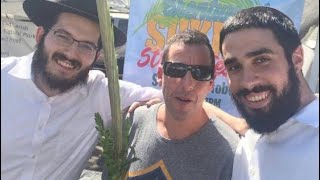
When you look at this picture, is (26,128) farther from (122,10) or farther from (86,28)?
(122,10)

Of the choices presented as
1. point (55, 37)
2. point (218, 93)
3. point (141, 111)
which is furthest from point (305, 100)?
point (218, 93)

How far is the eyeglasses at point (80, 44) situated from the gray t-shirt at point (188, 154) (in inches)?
19.9

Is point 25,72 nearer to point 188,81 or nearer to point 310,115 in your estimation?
point 188,81

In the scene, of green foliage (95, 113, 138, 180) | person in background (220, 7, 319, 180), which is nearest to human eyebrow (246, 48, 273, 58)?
person in background (220, 7, 319, 180)

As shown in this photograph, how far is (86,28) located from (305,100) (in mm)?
1161

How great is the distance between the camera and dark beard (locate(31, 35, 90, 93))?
2383 mm

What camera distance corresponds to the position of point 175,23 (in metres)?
3.44

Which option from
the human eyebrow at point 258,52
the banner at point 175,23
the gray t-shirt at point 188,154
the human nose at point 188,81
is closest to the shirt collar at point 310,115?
the human eyebrow at point 258,52

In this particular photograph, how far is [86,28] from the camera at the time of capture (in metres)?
2.41

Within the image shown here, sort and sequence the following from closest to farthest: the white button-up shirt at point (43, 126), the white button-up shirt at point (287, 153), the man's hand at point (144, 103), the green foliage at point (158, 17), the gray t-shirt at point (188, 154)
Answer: the white button-up shirt at point (287, 153)
the gray t-shirt at point (188, 154)
the white button-up shirt at point (43, 126)
the man's hand at point (144, 103)
the green foliage at point (158, 17)

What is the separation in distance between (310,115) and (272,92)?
0.17 metres

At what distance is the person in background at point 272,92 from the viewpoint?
71.9 inches

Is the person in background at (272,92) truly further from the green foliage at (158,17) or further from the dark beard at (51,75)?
the green foliage at (158,17)

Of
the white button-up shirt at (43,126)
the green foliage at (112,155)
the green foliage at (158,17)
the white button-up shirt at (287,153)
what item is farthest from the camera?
the green foliage at (158,17)
